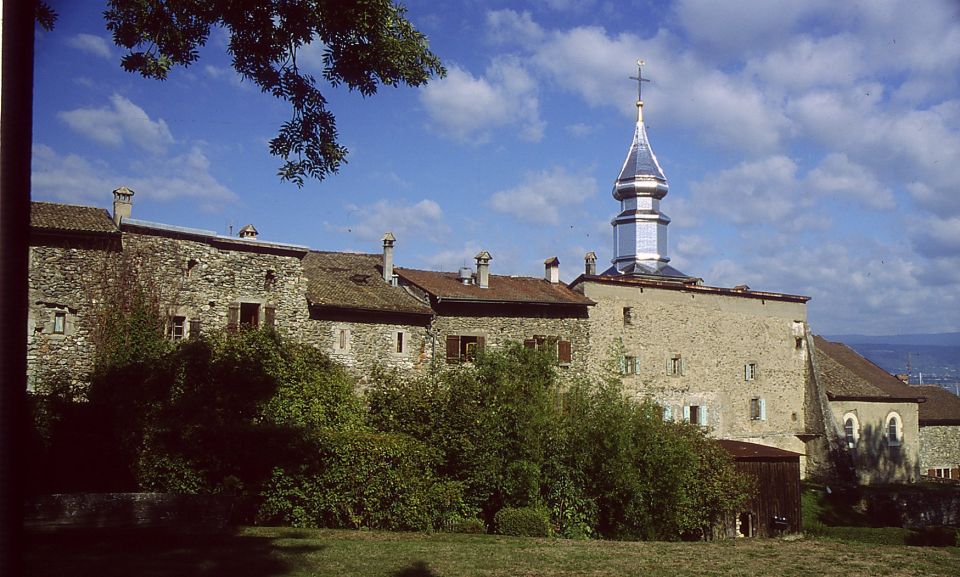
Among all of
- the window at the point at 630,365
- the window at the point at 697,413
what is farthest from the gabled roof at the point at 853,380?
the window at the point at 630,365

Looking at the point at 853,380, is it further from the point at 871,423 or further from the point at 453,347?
the point at 453,347

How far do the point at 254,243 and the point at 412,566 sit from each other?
1824 centimetres

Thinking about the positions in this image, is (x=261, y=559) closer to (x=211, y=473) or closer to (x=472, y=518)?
(x=211, y=473)

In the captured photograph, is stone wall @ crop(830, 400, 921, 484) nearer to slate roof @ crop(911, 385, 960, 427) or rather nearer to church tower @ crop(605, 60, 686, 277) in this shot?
slate roof @ crop(911, 385, 960, 427)

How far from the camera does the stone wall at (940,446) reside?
5275 cm

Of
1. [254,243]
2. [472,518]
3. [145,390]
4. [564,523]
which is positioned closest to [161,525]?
[145,390]

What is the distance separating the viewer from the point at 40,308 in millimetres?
24094

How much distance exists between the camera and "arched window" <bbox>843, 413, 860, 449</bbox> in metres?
44.6

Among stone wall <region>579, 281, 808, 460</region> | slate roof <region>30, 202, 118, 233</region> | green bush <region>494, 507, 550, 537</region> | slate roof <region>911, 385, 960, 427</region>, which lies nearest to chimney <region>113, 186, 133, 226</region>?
slate roof <region>30, 202, 118, 233</region>

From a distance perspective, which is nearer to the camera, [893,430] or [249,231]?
[249,231]

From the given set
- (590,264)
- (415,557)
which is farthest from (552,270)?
(415,557)

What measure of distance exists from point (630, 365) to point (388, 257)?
12150 millimetres

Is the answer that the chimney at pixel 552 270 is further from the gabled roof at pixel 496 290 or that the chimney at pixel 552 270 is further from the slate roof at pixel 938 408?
the slate roof at pixel 938 408

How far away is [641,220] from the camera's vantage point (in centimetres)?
6041
